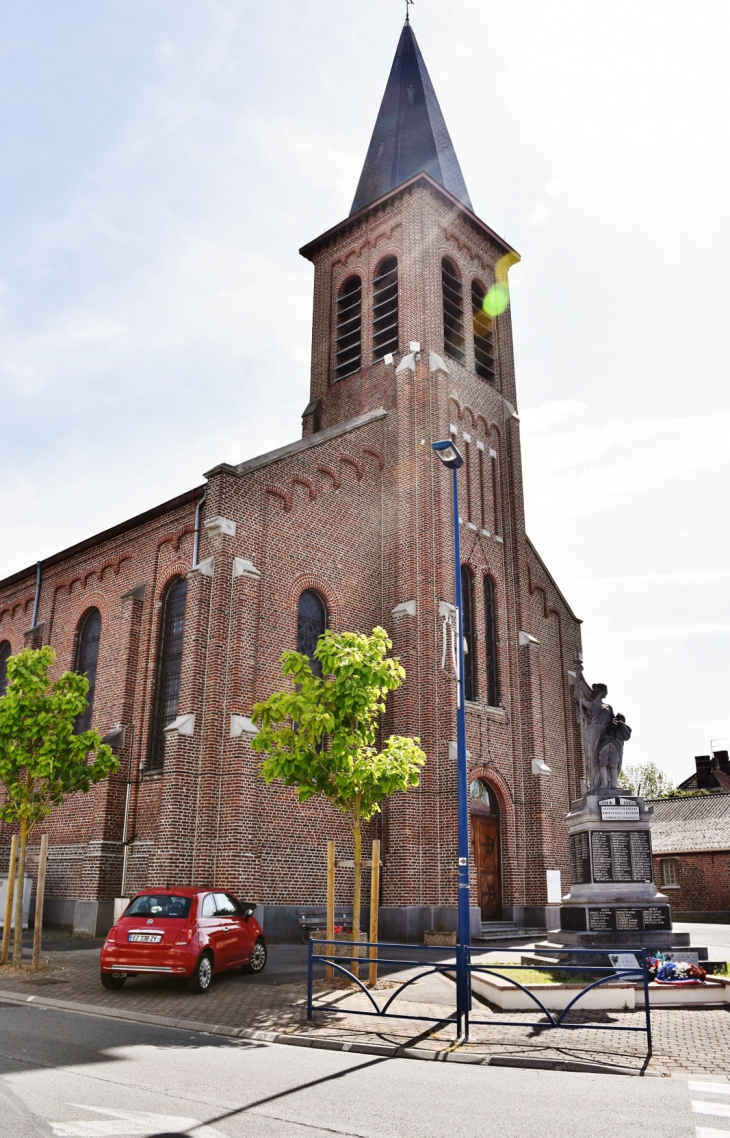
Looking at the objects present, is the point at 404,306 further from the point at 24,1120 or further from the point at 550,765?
the point at 24,1120

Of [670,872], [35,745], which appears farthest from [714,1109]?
[670,872]

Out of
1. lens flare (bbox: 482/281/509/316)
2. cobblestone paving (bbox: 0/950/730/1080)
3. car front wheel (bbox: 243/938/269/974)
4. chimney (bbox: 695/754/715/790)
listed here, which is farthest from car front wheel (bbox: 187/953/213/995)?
chimney (bbox: 695/754/715/790)

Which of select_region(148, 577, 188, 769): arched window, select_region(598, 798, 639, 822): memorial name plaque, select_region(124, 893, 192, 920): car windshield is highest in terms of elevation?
select_region(148, 577, 188, 769): arched window

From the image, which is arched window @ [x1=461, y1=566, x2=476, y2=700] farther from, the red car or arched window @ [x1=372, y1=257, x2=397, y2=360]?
the red car

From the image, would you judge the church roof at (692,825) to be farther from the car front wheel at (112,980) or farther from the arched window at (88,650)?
the car front wheel at (112,980)

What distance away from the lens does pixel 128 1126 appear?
17.2 ft

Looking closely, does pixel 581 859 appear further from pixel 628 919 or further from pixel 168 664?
pixel 168 664

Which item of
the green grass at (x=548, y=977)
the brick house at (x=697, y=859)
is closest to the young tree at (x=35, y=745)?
the green grass at (x=548, y=977)

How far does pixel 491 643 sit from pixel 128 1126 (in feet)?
59.7

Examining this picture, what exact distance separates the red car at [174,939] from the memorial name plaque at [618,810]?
21.5ft

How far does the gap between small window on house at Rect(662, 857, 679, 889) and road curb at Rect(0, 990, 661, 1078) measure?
30.3 meters

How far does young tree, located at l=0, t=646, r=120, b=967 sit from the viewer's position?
14.3 meters

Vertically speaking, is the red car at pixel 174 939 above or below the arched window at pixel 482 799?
below

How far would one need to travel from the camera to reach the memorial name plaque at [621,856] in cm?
1484
